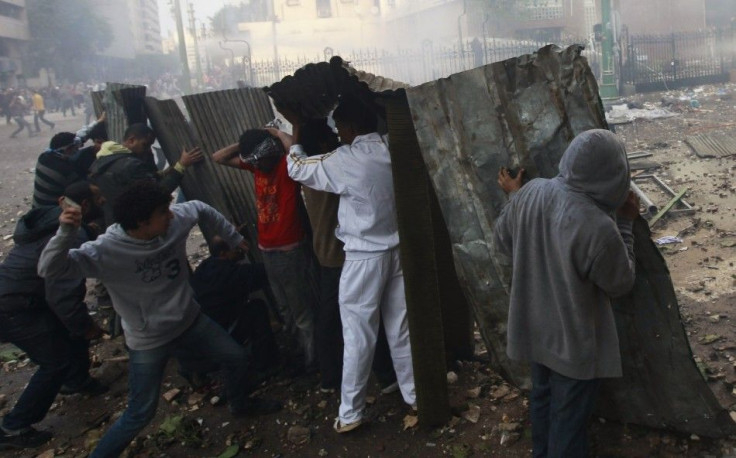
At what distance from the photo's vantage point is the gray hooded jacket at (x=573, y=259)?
2.27m

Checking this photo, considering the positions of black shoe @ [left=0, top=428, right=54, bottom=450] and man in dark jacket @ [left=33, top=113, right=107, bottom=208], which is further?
man in dark jacket @ [left=33, top=113, right=107, bottom=208]

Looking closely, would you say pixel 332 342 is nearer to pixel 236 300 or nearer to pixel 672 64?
pixel 236 300

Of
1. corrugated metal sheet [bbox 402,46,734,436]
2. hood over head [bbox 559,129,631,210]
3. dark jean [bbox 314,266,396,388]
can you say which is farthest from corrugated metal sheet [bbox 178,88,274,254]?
hood over head [bbox 559,129,631,210]

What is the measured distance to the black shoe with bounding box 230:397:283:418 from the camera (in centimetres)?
387

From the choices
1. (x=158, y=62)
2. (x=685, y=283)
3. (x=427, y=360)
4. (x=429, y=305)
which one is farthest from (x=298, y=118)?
(x=158, y=62)

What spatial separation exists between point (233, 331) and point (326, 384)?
725 mm

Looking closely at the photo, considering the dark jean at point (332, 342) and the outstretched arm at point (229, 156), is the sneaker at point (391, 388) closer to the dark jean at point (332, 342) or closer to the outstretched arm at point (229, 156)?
the dark jean at point (332, 342)

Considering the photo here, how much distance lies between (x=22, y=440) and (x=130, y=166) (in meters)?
1.94

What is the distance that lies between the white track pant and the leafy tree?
148ft

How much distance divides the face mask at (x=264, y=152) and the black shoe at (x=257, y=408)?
1.49 metres

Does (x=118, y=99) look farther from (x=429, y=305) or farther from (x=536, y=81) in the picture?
(x=536, y=81)

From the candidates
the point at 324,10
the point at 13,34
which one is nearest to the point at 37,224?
the point at 13,34

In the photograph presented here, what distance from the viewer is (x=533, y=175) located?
2.87 meters

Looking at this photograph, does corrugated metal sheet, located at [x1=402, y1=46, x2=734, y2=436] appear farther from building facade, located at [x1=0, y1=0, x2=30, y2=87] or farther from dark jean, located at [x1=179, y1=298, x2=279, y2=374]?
building facade, located at [x1=0, y1=0, x2=30, y2=87]
